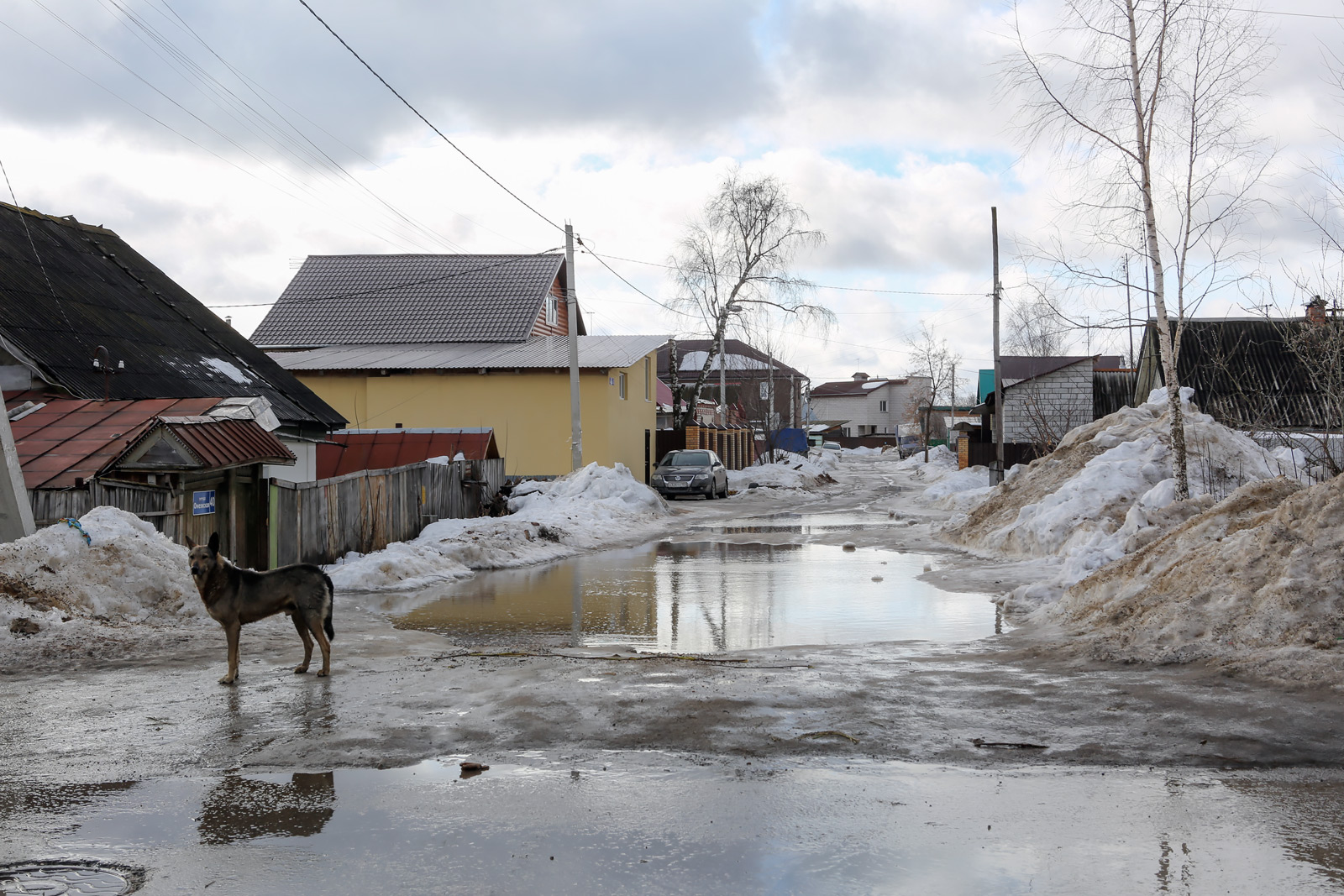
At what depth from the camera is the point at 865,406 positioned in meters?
131

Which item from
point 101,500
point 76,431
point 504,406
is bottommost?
point 101,500

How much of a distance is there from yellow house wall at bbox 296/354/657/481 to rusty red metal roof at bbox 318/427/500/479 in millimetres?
6508

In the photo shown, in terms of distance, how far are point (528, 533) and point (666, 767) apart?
13.4 metres

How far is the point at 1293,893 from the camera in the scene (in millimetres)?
3998

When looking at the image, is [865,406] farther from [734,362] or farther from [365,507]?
[365,507]

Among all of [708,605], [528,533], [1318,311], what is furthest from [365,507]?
[1318,311]

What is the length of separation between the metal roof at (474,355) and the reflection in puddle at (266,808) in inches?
1036

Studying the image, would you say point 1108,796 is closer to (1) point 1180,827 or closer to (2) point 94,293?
(1) point 1180,827

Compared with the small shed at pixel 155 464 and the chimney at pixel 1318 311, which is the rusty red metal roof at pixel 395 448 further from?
the chimney at pixel 1318 311

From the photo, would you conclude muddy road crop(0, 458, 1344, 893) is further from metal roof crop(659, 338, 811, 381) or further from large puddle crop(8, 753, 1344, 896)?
metal roof crop(659, 338, 811, 381)

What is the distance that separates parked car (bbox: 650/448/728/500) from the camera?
1393 inches

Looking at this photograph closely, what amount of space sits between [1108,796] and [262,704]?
517 centimetres

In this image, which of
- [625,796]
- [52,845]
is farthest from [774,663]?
[52,845]

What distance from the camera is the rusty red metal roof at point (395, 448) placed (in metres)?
25.2
